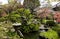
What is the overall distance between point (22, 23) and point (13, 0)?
5.71 metres

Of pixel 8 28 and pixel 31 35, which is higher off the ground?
pixel 8 28

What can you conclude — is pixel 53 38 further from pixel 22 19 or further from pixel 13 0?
pixel 13 0

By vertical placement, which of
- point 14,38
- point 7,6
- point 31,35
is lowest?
point 31,35

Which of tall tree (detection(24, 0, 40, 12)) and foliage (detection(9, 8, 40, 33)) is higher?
tall tree (detection(24, 0, 40, 12))

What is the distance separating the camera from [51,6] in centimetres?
1961

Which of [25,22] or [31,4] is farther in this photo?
[31,4]

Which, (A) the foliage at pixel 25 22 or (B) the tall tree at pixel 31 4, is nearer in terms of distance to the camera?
(A) the foliage at pixel 25 22

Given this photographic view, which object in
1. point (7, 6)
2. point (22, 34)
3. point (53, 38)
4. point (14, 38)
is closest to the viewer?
point (14, 38)

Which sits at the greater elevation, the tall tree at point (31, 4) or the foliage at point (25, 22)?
the tall tree at point (31, 4)

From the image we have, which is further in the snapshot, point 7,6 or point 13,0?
point 13,0

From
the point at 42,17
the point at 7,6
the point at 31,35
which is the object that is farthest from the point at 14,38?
the point at 7,6

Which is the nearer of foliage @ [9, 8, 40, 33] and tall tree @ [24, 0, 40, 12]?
foliage @ [9, 8, 40, 33]

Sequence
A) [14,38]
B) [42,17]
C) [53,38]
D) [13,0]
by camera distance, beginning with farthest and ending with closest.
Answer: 1. [13,0]
2. [42,17]
3. [53,38]
4. [14,38]

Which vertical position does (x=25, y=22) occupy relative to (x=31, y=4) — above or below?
below
